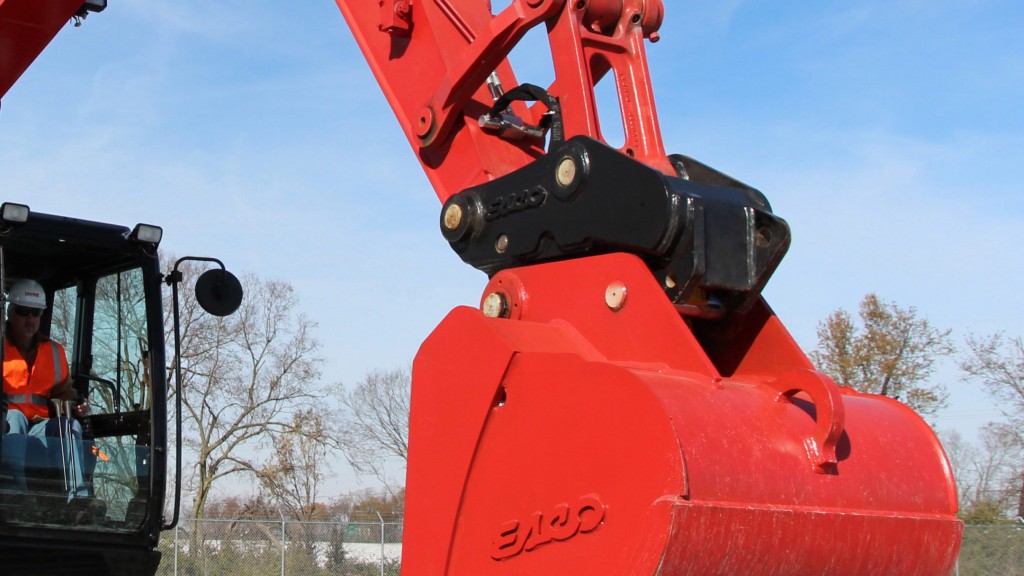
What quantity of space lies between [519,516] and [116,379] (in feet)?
10.1

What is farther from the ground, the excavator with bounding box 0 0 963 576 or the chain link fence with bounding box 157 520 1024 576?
the excavator with bounding box 0 0 963 576

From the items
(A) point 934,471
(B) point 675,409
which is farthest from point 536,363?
(A) point 934,471

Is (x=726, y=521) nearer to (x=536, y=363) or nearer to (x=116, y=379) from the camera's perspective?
(x=536, y=363)

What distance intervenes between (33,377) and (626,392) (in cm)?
324

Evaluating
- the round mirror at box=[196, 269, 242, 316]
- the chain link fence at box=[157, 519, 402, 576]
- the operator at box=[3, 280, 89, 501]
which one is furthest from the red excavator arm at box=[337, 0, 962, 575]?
the chain link fence at box=[157, 519, 402, 576]

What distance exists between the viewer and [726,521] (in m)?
2.58

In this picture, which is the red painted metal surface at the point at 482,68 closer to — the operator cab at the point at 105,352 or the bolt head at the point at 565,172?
the bolt head at the point at 565,172

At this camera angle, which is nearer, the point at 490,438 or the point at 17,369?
the point at 490,438

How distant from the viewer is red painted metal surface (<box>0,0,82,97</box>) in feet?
16.5

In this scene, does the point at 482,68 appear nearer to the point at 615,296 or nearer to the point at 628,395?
the point at 615,296

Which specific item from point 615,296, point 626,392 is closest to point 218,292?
point 615,296

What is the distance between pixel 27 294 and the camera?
5008 millimetres

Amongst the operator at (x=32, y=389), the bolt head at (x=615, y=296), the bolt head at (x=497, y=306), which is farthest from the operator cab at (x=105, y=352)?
the bolt head at (x=615, y=296)

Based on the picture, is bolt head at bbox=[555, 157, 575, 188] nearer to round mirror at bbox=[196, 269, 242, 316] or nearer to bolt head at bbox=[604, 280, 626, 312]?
bolt head at bbox=[604, 280, 626, 312]
